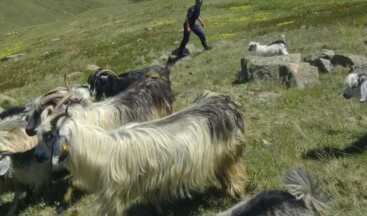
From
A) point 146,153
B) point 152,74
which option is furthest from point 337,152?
point 152,74

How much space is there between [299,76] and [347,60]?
7.78 feet

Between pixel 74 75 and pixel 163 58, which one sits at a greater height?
pixel 163 58

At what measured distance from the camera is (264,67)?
14.0 metres

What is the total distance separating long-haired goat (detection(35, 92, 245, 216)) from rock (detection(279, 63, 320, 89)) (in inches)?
222

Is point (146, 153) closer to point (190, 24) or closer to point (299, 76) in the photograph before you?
point (299, 76)

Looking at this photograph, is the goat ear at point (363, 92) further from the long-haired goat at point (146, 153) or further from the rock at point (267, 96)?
the rock at point (267, 96)

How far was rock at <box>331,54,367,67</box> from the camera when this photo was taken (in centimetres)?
1441

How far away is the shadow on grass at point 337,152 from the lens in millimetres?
8359

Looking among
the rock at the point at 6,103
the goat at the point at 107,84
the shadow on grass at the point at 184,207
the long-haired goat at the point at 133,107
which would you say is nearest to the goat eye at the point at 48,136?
the long-haired goat at the point at 133,107

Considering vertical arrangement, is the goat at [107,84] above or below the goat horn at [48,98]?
below

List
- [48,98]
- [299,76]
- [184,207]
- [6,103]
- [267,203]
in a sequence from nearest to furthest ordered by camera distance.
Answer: [267,203] → [184,207] → [48,98] → [299,76] → [6,103]

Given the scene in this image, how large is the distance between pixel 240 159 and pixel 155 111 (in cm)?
284

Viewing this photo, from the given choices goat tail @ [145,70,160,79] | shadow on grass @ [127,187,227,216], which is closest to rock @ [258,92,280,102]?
goat tail @ [145,70,160,79]

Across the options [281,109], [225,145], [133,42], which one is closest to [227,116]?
[225,145]
